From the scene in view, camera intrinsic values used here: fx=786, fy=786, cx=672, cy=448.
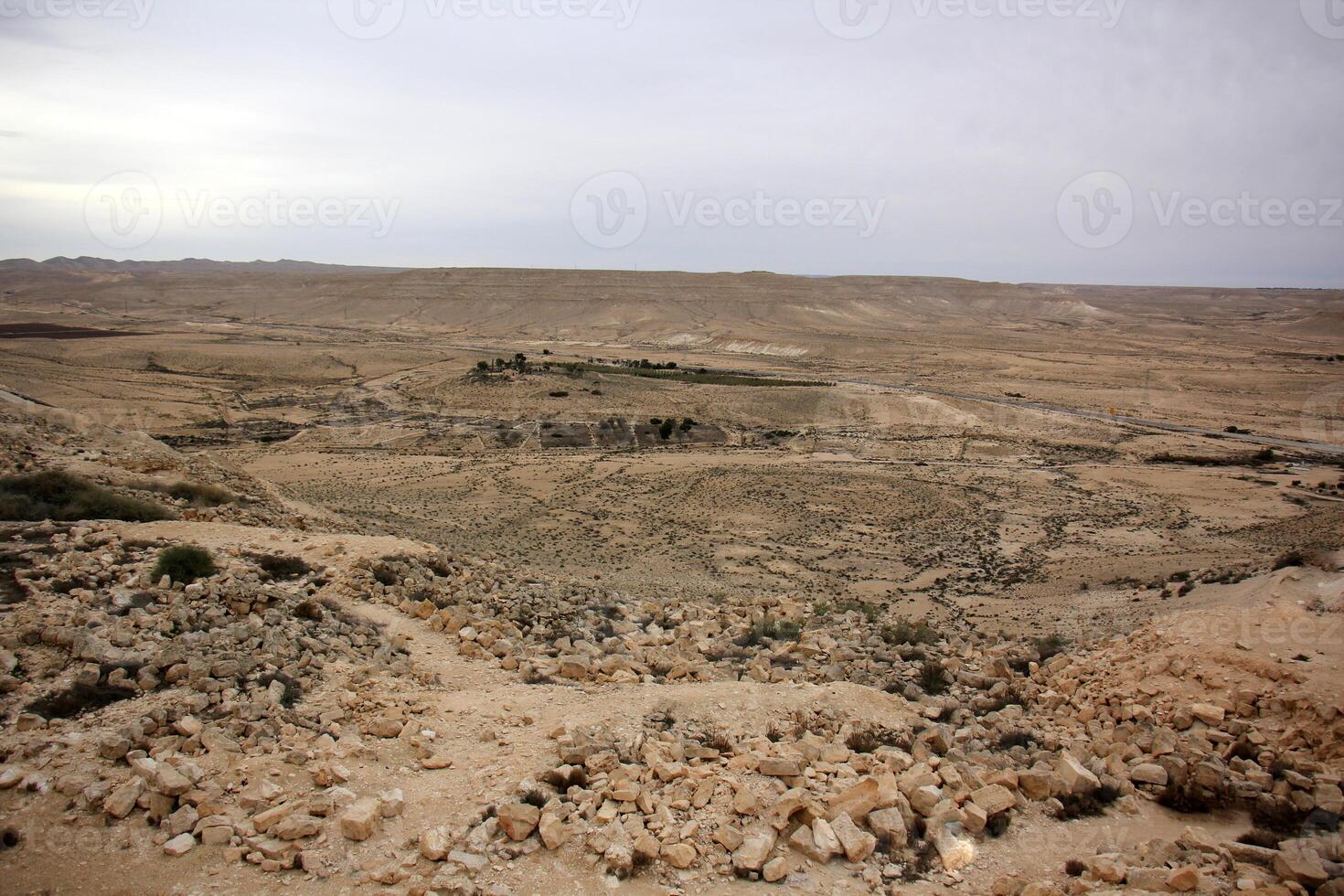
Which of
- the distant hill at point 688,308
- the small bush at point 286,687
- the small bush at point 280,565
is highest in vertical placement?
the distant hill at point 688,308

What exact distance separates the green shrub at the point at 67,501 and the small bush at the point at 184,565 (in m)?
3.05

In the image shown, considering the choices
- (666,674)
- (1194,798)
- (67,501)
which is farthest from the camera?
(67,501)

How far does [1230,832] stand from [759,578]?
414 inches

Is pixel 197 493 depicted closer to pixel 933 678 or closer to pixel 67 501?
pixel 67 501

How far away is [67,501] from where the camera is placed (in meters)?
11.4

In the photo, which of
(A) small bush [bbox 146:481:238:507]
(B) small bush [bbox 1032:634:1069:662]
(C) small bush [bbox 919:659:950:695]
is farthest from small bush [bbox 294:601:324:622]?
(B) small bush [bbox 1032:634:1069:662]

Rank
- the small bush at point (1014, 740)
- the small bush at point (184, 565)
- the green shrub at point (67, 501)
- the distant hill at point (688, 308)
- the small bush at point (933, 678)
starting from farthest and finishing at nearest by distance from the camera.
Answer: the distant hill at point (688, 308)
the green shrub at point (67, 501)
the small bush at point (933, 678)
the small bush at point (184, 565)
the small bush at point (1014, 740)

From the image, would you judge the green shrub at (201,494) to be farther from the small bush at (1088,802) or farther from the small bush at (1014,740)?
the small bush at (1088,802)

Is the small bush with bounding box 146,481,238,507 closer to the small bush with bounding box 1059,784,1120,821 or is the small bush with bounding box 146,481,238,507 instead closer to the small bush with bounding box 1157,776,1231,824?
the small bush with bounding box 1059,784,1120,821

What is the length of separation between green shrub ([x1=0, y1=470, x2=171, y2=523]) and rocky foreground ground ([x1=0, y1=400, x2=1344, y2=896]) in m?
1.47

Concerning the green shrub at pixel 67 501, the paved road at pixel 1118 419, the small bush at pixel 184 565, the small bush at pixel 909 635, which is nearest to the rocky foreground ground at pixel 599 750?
the small bush at pixel 184 565

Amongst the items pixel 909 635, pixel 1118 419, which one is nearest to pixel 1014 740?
pixel 909 635

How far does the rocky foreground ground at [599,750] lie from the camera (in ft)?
15.9

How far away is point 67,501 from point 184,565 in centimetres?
454
